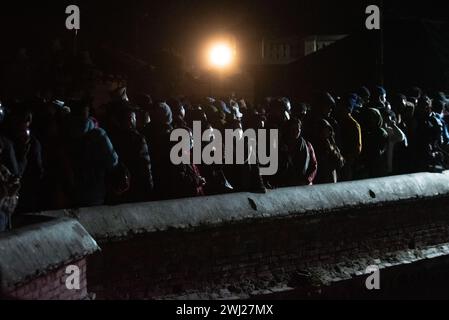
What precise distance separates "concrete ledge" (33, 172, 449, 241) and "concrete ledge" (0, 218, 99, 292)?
36 cm

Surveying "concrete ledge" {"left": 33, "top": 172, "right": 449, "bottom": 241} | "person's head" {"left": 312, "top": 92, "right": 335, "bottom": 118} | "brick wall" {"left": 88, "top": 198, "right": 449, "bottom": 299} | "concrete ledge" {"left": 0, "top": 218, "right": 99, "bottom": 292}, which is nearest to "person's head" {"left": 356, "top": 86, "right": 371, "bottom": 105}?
"person's head" {"left": 312, "top": 92, "right": 335, "bottom": 118}

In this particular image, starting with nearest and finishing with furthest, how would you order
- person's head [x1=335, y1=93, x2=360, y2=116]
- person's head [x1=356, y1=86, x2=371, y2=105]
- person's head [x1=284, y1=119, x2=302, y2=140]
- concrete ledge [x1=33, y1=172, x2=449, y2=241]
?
concrete ledge [x1=33, y1=172, x2=449, y2=241]
person's head [x1=284, y1=119, x2=302, y2=140]
person's head [x1=335, y1=93, x2=360, y2=116]
person's head [x1=356, y1=86, x2=371, y2=105]

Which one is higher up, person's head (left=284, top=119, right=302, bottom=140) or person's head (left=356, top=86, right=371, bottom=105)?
person's head (left=356, top=86, right=371, bottom=105)

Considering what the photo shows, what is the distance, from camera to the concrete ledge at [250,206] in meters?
5.53

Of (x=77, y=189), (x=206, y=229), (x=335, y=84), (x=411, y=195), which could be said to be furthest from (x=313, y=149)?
(x=335, y=84)

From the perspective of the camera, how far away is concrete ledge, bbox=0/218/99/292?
434 cm

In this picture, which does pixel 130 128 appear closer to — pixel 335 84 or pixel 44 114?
pixel 44 114

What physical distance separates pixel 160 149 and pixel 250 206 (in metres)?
1.13

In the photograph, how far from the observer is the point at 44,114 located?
252 inches

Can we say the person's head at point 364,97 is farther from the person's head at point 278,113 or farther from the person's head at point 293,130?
the person's head at point 293,130

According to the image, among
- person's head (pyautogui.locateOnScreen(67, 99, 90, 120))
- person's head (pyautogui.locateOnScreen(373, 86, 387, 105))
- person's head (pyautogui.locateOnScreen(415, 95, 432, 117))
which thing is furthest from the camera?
person's head (pyautogui.locateOnScreen(373, 86, 387, 105))

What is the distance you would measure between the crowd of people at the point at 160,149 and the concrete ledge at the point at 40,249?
395mm

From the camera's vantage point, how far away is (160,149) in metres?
6.47

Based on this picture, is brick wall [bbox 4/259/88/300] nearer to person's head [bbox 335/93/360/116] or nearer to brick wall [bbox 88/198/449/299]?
brick wall [bbox 88/198/449/299]
